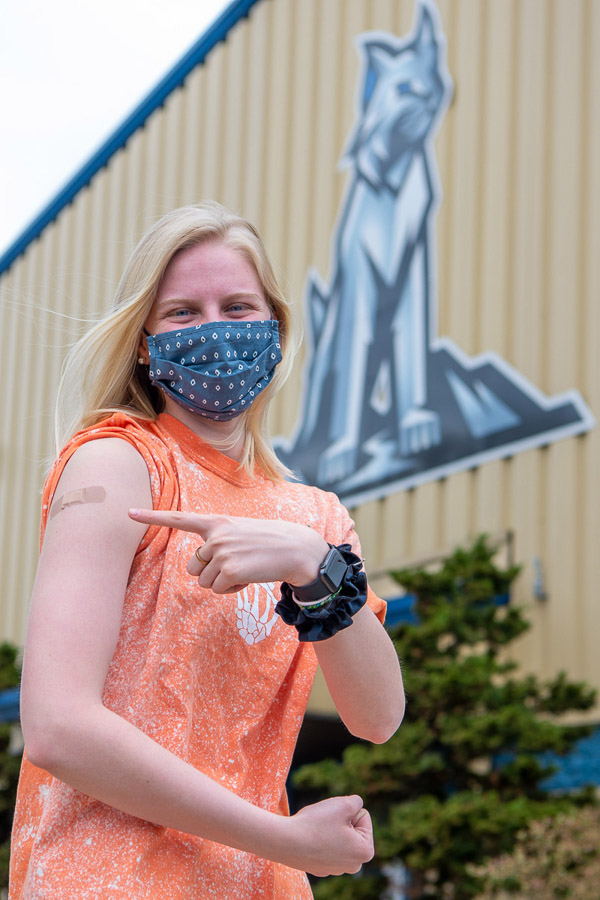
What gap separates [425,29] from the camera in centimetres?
899

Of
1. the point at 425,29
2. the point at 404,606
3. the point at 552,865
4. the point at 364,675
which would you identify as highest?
the point at 425,29

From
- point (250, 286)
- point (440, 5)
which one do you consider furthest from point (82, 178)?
point (250, 286)

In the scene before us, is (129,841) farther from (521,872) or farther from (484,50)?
(484,50)

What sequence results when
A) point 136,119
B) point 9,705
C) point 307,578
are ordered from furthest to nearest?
point 136,119 < point 9,705 < point 307,578

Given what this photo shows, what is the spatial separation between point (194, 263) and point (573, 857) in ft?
13.8

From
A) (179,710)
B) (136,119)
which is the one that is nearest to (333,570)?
(179,710)

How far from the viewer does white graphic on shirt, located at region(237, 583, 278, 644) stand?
5.19 ft

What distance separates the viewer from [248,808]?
139 cm

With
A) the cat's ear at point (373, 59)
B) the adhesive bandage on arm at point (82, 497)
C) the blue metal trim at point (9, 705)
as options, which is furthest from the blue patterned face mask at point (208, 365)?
the cat's ear at point (373, 59)

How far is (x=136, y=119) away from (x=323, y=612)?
12.1 m

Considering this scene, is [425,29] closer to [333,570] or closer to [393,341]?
[393,341]

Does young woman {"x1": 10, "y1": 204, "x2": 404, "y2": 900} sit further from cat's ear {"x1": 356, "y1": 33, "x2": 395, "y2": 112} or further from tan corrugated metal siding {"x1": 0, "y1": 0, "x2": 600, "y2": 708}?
cat's ear {"x1": 356, "y1": 33, "x2": 395, "y2": 112}

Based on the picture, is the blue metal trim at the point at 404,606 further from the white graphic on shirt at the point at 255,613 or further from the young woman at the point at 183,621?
the white graphic on shirt at the point at 255,613

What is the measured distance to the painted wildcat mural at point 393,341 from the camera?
786cm
